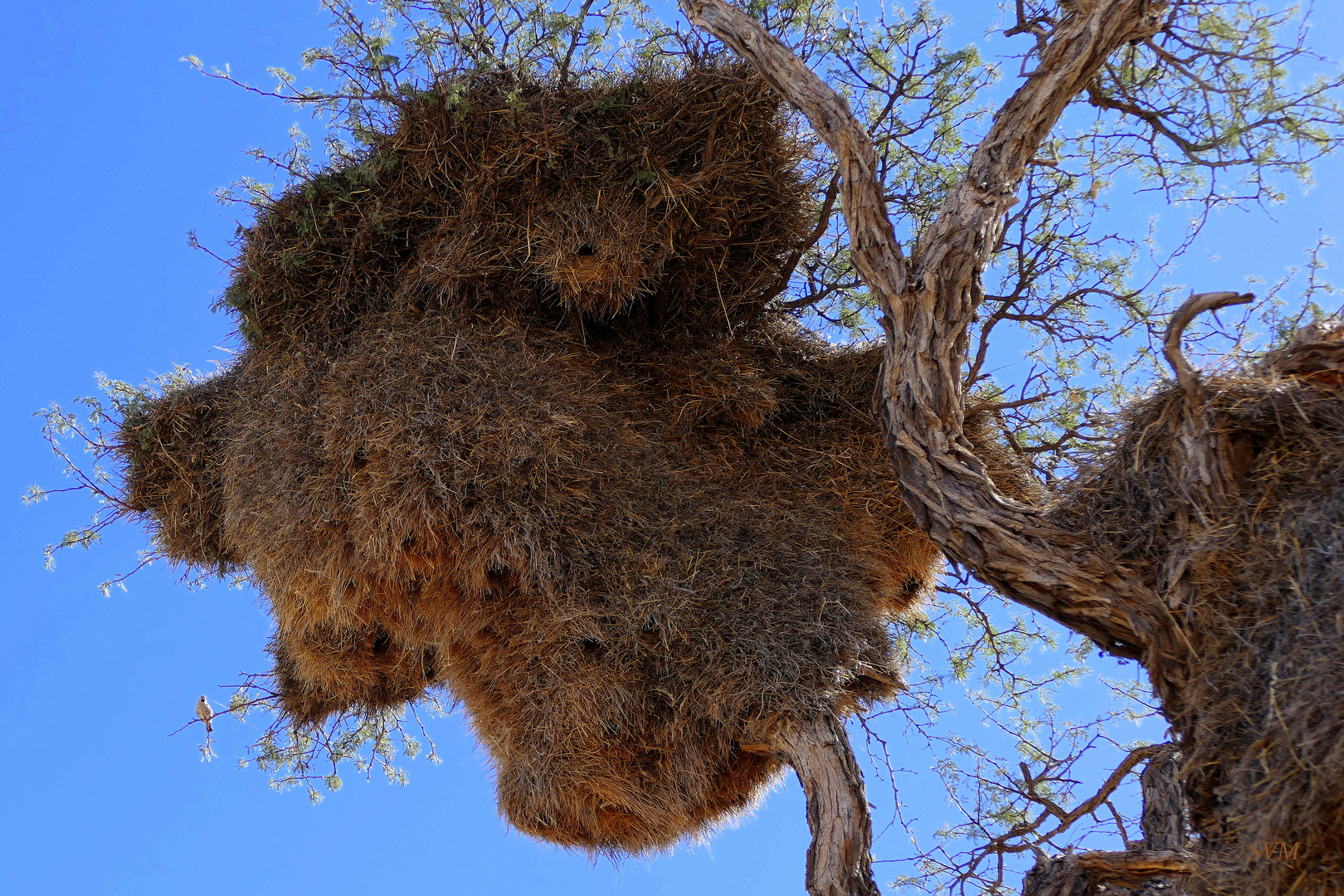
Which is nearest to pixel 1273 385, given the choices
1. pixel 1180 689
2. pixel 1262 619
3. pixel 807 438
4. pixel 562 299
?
pixel 1262 619

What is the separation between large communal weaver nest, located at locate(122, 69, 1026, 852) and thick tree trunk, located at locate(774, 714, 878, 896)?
0.37 feet

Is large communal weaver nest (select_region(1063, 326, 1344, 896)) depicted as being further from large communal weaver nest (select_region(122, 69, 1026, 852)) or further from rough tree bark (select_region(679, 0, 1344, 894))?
large communal weaver nest (select_region(122, 69, 1026, 852))

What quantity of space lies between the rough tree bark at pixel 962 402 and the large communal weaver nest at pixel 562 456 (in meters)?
1.05

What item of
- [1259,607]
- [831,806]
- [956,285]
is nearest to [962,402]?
[956,285]

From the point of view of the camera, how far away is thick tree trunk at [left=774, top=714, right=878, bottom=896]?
4.38 m

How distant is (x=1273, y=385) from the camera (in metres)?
3.66

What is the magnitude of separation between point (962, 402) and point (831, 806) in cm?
176

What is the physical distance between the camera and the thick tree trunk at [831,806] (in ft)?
14.4

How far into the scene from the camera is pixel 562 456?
5.26 meters

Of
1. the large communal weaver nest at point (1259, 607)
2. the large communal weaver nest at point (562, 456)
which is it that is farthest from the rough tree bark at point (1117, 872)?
the large communal weaver nest at point (562, 456)

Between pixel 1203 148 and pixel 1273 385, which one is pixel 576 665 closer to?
pixel 1273 385

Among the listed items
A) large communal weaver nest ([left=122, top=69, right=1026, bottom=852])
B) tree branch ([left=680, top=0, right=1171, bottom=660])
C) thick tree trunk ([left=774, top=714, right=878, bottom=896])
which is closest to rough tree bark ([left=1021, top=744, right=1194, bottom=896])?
thick tree trunk ([left=774, top=714, right=878, bottom=896])

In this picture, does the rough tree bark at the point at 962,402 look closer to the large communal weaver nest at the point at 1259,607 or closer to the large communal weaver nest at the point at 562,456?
the large communal weaver nest at the point at 1259,607

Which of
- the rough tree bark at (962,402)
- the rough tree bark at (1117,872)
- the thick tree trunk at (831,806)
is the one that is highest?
the rough tree bark at (962,402)
